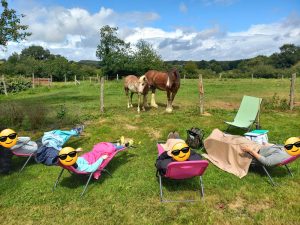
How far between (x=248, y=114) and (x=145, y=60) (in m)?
47.2

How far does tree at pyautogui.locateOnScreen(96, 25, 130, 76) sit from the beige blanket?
49.8 metres

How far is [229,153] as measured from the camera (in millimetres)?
7168

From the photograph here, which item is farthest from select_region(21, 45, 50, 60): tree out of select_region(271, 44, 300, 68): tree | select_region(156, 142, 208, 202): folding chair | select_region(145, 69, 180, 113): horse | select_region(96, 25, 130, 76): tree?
select_region(156, 142, 208, 202): folding chair

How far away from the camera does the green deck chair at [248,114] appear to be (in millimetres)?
9706

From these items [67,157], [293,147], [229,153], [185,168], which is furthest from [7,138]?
[293,147]

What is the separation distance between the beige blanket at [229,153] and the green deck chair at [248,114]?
2055 millimetres

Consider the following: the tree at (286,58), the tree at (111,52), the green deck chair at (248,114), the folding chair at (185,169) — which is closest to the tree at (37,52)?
the tree at (111,52)

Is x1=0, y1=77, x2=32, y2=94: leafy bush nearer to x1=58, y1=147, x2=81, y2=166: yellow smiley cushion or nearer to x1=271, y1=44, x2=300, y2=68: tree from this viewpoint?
x1=58, y1=147, x2=81, y2=166: yellow smiley cushion

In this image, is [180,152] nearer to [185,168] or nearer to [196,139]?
[185,168]

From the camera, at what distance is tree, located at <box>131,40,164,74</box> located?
55375mm

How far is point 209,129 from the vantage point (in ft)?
35.6

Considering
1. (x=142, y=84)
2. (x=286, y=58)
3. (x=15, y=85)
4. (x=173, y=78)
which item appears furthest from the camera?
(x=286, y=58)

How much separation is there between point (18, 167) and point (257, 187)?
5.95m

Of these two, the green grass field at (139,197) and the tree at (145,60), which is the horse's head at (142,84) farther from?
the tree at (145,60)
